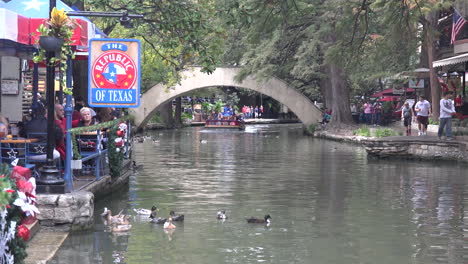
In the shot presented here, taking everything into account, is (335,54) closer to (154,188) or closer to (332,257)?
(154,188)

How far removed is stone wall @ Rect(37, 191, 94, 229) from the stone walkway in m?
0.18

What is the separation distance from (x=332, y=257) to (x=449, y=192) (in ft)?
26.2

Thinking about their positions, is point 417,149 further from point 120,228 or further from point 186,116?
point 186,116

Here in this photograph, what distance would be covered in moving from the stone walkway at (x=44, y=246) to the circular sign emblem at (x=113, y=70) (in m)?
3.68

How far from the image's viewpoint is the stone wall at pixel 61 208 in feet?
39.7

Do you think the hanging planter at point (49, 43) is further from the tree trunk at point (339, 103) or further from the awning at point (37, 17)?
the tree trunk at point (339, 103)

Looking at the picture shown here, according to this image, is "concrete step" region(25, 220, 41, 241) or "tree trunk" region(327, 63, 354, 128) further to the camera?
"tree trunk" region(327, 63, 354, 128)

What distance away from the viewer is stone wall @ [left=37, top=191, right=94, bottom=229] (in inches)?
477

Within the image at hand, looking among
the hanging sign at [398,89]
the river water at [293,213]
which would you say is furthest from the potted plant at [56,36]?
the hanging sign at [398,89]

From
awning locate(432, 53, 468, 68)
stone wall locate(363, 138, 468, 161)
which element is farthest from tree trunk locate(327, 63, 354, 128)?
stone wall locate(363, 138, 468, 161)

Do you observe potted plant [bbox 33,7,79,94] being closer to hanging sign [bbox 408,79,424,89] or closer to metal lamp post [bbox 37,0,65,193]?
metal lamp post [bbox 37,0,65,193]

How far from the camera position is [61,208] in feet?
40.0

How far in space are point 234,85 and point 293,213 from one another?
4072 cm

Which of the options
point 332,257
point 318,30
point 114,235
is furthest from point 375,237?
point 318,30
